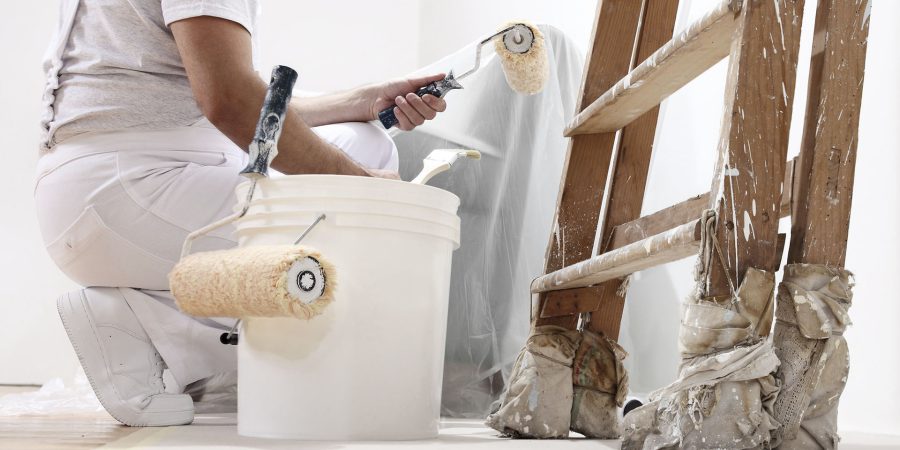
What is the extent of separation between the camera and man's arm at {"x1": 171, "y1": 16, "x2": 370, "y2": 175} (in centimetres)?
101

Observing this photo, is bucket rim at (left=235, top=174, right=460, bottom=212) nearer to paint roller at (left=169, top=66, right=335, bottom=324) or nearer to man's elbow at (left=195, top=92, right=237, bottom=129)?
paint roller at (left=169, top=66, right=335, bottom=324)

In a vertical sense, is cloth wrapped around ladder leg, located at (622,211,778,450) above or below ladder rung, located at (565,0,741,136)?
below

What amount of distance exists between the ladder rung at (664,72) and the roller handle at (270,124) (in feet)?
1.28

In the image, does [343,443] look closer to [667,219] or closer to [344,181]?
[344,181]

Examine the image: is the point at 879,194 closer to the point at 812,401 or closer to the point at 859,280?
the point at 859,280

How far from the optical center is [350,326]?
2.94ft

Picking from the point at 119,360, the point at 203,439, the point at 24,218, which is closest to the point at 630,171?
the point at 203,439

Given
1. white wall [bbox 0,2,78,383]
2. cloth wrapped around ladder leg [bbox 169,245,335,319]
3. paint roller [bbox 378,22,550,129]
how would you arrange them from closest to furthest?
cloth wrapped around ladder leg [bbox 169,245,335,319] < paint roller [bbox 378,22,550,129] < white wall [bbox 0,2,78,383]

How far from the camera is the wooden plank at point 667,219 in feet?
2.79

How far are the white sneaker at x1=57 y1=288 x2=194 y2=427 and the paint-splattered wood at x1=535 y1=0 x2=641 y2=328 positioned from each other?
0.57 m

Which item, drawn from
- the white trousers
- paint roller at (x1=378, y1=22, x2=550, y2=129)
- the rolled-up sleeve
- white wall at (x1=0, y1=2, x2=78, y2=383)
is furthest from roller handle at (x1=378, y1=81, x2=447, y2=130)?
white wall at (x1=0, y1=2, x2=78, y2=383)

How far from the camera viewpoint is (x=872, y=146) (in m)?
1.19

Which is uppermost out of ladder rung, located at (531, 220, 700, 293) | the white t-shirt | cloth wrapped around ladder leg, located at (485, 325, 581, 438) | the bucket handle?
the white t-shirt

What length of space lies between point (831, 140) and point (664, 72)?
21cm
